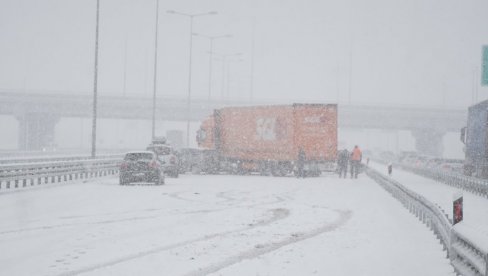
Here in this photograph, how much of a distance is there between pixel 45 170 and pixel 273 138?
13.9 metres

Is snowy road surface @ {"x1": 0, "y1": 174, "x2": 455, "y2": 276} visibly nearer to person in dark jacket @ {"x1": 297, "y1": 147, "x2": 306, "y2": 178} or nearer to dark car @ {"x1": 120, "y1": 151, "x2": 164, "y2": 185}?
dark car @ {"x1": 120, "y1": 151, "x2": 164, "y2": 185}

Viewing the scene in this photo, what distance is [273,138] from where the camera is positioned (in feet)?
130

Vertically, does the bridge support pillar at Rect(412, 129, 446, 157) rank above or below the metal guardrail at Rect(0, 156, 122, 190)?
above

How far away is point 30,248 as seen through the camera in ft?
38.6

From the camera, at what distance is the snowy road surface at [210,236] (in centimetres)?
1037

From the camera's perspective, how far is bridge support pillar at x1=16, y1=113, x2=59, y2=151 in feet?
276

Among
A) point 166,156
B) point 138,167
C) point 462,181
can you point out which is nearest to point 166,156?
point 166,156

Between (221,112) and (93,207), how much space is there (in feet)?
79.9

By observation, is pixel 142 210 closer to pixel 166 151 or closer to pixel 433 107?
pixel 166 151

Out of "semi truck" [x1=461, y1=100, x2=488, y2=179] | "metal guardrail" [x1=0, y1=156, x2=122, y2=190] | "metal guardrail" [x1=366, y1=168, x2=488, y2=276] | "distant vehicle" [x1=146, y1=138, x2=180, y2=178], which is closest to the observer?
"metal guardrail" [x1=366, y1=168, x2=488, y2=276]

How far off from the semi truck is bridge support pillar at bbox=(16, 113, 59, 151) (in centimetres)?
5757

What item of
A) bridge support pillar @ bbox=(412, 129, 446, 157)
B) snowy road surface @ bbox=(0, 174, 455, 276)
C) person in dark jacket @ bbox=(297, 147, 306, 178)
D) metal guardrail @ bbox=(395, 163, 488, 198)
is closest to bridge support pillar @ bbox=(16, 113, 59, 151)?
bridge support pillar @ bbox=(412, 129, 446, 157)

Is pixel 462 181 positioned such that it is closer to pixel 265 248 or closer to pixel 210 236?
pixel 210 236

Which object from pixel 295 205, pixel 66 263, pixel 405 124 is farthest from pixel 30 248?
pixel 405 124
